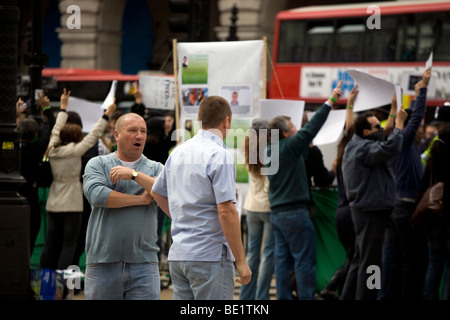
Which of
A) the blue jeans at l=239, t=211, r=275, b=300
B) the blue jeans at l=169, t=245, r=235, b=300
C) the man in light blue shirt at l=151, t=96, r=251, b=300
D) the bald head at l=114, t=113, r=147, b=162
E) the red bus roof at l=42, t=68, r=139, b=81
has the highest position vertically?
the red bus roof at l=42, t=68, r=139, b=81

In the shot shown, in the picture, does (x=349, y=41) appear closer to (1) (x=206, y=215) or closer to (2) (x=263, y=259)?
(2) (x=263, y=259)

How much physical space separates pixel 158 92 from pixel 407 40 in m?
11.1

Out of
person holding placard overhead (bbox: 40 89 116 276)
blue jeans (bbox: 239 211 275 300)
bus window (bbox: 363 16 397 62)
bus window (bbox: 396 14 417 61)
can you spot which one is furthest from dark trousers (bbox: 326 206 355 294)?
bus window (bbox: 363 16 397 62)

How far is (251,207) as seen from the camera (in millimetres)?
8125

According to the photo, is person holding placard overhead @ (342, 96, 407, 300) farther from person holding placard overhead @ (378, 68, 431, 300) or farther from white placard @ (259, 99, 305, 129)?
white placard @ (259, 99, 305, 129)

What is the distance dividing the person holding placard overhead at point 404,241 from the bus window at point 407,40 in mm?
11369

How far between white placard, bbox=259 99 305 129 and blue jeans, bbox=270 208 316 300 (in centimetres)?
105

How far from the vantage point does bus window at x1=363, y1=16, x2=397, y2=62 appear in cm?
1917

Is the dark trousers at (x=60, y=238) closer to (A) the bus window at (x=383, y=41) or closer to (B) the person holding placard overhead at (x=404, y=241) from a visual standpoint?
(B) the person holding placard overhead at (x=404, y=241)

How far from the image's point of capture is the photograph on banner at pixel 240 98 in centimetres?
862

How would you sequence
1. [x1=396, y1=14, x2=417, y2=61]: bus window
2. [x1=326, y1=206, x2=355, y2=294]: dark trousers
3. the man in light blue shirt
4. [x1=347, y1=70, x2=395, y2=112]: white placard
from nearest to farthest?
the man in light blue shirt
[x1=347, y1=70, x2=395, y2=112]: white placard
[x1=326, y1=206, x2=355, y2=294]: dark trousers
[x1=396, y1=14, x2=417, y2=61]: bus window

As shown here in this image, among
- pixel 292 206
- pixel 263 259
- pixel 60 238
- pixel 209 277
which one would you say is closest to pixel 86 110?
pixel 60 238

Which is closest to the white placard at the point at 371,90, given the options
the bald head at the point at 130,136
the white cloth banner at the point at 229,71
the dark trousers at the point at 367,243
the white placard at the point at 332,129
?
the white placard at the point at 332,129

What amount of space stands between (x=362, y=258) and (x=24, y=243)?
2986 mm
